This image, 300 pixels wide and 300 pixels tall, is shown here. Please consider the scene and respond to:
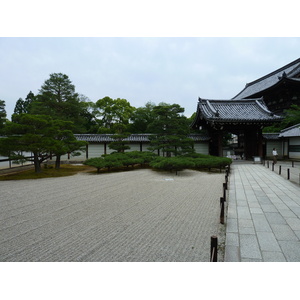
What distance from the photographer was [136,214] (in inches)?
195

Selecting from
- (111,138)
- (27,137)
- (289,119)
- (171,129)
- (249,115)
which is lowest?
(27,137)

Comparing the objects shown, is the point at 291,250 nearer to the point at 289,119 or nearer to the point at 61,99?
the point at 289,119

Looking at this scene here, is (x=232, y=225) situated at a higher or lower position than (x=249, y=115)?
lower

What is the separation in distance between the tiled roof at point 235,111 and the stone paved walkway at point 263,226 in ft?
32.0

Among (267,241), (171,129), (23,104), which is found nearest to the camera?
(267,241)

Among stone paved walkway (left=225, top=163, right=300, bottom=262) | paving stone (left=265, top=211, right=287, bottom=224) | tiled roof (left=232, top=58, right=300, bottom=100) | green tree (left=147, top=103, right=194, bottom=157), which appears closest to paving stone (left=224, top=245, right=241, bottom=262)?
stone paved walkway (left=225, top=163, right=300, bottom=262)

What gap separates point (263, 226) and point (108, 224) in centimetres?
336

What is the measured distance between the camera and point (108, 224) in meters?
4.33

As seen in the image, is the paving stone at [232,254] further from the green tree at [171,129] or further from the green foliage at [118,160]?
the green tree at [171,129]

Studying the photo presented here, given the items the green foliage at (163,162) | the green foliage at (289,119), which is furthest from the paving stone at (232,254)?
the green foliage at (289,119)

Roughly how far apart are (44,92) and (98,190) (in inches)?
873

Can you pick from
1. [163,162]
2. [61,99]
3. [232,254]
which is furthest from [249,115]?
[61,99]

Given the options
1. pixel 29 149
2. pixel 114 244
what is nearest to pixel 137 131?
pixel 29 149

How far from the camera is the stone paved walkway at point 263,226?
10.2ft
